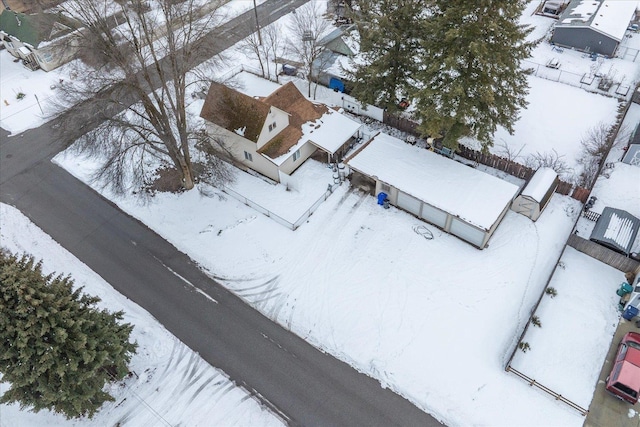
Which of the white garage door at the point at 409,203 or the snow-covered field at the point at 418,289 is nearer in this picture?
the snow-covered field at the point at 418,289

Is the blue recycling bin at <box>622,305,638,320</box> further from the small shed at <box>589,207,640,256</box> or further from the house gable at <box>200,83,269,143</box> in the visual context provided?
the house gable at <box>200,83,269,143</box>

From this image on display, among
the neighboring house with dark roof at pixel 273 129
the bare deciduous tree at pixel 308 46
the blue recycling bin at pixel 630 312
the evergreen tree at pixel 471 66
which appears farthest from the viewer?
the bare deciduous tree at pixel 308 46

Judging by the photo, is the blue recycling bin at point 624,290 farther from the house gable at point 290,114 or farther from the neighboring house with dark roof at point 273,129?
the house gable at point 290,114

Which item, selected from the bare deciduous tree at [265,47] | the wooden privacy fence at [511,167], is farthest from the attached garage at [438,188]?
the bare deciduous tree at [265,47]

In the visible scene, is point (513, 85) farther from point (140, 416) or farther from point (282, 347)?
point (140, 416)

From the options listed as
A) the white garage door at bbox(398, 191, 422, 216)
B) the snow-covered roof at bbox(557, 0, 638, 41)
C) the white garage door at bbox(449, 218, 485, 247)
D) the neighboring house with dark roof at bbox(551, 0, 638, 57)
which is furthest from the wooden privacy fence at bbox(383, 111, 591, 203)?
the snow-covered roof at bbox(557, 0, 638, 41)

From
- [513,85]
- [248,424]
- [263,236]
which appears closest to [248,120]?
[263,236]
